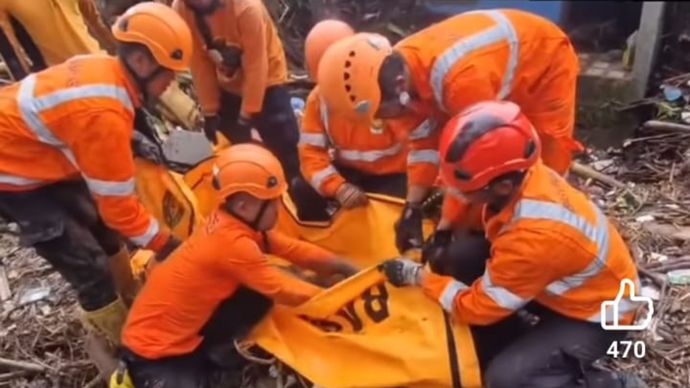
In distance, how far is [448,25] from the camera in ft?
14.1

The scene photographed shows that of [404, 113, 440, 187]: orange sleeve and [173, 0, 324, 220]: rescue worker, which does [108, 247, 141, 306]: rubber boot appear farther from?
[404, 113, 440, 187]: orange sleeve

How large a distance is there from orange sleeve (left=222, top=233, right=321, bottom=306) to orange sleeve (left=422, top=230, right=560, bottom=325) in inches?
22.0

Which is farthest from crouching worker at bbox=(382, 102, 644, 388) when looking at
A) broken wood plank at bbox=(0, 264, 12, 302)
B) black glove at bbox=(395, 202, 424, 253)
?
broken wood plank at bbox=(0, 264, 12, 302)

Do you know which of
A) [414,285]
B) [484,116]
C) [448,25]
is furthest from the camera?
[448,25]

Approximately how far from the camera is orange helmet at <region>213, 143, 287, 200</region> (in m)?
3.83

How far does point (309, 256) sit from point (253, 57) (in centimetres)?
122

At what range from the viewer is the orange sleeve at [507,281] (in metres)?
3.49

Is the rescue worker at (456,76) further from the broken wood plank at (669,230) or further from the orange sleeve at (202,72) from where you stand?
the orange sleeve at (202,72)

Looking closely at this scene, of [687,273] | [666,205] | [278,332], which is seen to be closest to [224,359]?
[278,332]

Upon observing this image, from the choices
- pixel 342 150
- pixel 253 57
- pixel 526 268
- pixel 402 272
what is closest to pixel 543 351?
pixel 526 268

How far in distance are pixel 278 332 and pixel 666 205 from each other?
7.74ft

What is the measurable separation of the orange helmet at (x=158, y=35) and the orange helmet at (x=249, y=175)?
0.45 m

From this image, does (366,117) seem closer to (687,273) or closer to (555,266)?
(555,266)

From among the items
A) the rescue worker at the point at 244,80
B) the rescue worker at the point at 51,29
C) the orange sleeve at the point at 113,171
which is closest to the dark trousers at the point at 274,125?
the rescue worker at the point at 244,80
